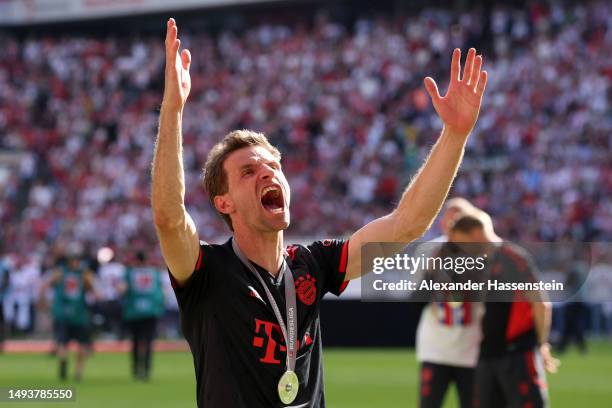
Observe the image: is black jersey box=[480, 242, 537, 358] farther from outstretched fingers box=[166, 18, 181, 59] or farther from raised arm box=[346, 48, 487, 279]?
outstretched fingers box=[166, 18, 181, 59]

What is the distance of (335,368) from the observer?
1859cm

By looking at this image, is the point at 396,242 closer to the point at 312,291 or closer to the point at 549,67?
the point at 312,291

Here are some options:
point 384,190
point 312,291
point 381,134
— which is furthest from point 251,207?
point 381,134

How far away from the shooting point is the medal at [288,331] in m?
4.04

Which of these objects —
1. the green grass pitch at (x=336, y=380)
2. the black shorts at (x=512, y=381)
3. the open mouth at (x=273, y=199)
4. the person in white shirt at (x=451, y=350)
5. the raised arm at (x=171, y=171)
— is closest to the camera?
the raised arm at (x=171, y=171)

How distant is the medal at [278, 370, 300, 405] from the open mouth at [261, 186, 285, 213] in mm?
633

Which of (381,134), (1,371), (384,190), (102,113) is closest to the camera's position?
(1,371)

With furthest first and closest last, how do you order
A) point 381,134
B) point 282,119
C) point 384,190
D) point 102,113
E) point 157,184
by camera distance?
1. point 102,113
2. point 282,119
3. point 381,134
4. point 384,190
5. point 157,184

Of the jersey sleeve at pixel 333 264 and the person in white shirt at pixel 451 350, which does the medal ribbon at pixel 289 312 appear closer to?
the jersey sleeve at pixel 333 264

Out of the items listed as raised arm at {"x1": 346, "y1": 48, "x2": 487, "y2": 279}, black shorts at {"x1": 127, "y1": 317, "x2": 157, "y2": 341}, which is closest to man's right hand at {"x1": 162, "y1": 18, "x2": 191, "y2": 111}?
raised arm at {"x1": 346, "y1": 48, "x2": 487, "y2": 279}

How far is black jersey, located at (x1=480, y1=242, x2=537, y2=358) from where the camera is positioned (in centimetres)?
740

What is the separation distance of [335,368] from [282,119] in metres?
15.8

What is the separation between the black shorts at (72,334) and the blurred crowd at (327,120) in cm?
676

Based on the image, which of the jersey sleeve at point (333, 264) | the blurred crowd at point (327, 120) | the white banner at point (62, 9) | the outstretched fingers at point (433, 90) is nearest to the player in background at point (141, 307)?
the blurred crowd at point (327, 120)
